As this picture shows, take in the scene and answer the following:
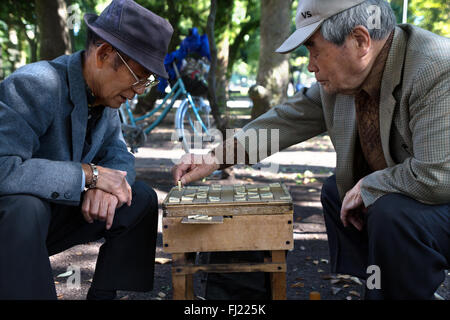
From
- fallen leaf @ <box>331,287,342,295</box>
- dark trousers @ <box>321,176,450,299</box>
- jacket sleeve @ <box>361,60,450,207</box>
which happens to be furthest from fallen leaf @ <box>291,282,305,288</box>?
jacket sleeve @ <box>361,60,450,207</box>

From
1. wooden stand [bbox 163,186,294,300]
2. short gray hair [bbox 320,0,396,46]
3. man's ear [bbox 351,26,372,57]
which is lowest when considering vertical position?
wooden stand [bbox 163,186,294,300]

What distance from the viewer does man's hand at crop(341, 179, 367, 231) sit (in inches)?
88.5

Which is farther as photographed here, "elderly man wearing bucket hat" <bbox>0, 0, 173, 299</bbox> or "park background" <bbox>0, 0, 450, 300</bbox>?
"park background" <bbox>0, 0, 450, 300</bbox>

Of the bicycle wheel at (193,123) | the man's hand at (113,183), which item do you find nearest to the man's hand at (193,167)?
the man's hand at (113,183)

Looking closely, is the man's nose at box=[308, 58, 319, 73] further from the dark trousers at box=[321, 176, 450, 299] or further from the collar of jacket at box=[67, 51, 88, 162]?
the collar of jacket at box=[67, 51, 88, 162]

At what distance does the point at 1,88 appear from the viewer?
83.1 inches

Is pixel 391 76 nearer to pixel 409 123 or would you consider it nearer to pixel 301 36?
pixel 409 123

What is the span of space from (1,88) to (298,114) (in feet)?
5.29

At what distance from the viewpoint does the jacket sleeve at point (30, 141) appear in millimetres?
1966

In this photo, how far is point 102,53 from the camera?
2.27 meters

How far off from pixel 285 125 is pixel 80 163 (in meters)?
1.25

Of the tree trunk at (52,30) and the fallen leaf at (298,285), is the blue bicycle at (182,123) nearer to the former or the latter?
the tree trunk at (52,30)

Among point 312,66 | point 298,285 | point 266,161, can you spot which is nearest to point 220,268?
point 312,66

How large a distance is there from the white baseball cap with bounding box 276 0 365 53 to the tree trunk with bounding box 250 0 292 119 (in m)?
4.40
